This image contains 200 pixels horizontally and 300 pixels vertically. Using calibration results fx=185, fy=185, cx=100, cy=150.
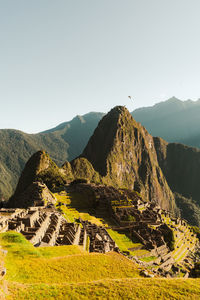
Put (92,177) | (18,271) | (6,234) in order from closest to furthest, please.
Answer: (18,271) < (6,234) < (92,177)

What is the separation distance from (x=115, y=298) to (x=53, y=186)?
9761 centimetres

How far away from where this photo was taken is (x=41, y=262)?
20516 millimetres

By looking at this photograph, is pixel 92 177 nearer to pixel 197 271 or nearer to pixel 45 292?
pixel 197 271

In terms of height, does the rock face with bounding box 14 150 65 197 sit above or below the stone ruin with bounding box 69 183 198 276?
above

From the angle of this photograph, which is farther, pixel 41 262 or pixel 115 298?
pixel 41 262

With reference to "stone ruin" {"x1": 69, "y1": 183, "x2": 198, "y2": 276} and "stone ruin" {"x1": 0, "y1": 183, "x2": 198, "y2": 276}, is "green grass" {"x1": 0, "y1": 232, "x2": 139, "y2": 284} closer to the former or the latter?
"stone ruin" {"x1": 0, "y1": 183, "x2": 198, "y2": 276}

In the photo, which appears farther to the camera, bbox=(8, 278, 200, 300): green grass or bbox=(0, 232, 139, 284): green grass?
bbox=(0, 232, 139, 284): green grass

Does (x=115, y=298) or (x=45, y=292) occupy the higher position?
(x=45, y=292)

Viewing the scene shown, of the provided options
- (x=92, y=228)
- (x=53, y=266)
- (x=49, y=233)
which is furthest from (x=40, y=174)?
(x=53, y=266)

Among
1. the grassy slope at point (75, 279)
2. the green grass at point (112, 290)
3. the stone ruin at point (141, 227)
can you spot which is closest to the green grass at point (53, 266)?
the grassy slope at point (75, 279)

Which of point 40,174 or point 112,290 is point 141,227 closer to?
point 112,290

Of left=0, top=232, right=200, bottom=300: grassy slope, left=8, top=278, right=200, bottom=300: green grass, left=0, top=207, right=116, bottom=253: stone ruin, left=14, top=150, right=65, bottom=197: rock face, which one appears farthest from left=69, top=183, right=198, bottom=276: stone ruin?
left=14, top=150, right=65, bottom=197: rock face

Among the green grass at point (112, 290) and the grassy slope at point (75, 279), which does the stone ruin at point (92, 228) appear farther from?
the green grass at point (112, 290)

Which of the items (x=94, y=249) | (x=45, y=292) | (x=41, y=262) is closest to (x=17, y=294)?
(x=45, y=292)
